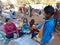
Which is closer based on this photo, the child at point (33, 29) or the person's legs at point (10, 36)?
the person's legs at point (10, 36)

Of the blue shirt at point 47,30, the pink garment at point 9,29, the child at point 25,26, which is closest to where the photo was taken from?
the blue shirt at point 47,30

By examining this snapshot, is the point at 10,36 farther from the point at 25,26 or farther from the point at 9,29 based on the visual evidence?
the point at 25,26

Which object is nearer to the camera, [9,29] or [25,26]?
[9,29]

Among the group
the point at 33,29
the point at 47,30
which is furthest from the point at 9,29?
the point at 47,30

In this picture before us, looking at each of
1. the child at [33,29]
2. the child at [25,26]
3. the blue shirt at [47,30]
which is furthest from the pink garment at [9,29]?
the blue shirt at [47,30]

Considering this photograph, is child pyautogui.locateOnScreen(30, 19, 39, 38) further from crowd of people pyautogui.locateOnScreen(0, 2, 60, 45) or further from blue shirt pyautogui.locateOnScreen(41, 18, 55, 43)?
blue shirt pyautogui.locateOnScreen(41, 18, 55, 43)

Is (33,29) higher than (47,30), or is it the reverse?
(47,30)

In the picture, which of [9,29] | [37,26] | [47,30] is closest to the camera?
[47,30]

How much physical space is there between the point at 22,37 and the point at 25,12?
2.54 ft

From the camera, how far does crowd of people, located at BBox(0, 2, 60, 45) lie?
160 centimetres

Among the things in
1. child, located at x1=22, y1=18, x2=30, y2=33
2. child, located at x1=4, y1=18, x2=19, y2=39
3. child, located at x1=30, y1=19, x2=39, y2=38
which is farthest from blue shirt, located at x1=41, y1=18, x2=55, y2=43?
child, located at x1=22, y1=18, x2=30, y2=33

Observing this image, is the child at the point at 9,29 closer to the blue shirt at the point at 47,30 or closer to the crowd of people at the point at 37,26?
the crowd of people at the point at 37,26

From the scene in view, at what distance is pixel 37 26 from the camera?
3469 mm

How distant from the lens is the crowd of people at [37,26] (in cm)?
160
